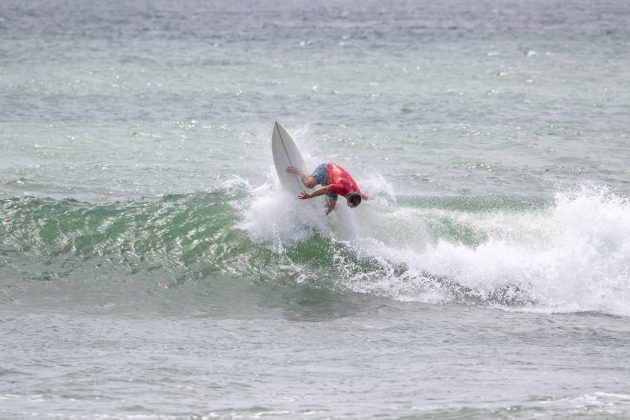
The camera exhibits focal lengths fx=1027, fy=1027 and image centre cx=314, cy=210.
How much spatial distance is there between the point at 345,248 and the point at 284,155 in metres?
1.82

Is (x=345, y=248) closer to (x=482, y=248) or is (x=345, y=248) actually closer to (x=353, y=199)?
(x=353, y=199)

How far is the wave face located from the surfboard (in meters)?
0.30

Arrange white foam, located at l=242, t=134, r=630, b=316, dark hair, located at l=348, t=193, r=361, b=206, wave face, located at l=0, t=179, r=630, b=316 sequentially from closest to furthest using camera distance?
white foam, located at l=242, t=134, r=630, b=316
wave face, located at l=0, t=179, r=630, b=316
dark hair, located at l=348, t=193, r=361, b=206

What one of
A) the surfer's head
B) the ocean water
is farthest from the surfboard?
the surfer's head

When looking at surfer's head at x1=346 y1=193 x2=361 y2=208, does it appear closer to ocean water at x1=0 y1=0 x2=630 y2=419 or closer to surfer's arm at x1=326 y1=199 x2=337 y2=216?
surfer's arm at x1=326 y1=199 x2=337 y2=216

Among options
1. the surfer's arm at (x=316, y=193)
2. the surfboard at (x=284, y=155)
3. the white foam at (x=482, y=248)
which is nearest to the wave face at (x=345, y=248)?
the white foam at (x=482, y=248)

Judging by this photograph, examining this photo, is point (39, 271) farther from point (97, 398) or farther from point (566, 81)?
point (566, 81)

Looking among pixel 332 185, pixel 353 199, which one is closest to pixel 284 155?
pixel 332 185

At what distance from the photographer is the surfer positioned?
14.0 metres

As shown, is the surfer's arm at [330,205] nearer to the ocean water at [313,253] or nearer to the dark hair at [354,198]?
the ocean water at [313,253]

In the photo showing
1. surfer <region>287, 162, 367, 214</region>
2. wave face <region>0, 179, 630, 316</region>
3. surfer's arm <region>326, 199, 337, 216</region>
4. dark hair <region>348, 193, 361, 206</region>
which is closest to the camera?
wave face <region>0, 179, 630, 316</region>

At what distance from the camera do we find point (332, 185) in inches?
548

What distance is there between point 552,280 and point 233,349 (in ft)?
16.1

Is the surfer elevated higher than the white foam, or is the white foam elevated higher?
the surfer
